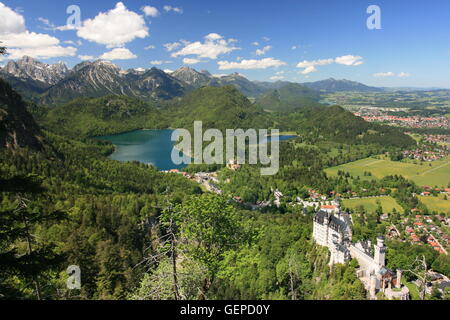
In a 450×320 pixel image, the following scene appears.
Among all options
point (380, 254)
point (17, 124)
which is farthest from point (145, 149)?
point (380, 254)

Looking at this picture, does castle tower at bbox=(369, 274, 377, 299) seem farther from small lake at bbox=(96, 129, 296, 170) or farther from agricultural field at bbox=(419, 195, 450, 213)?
small lake at bbox=(96, 129, 296, 170)

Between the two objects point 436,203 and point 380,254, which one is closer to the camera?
point 380,254

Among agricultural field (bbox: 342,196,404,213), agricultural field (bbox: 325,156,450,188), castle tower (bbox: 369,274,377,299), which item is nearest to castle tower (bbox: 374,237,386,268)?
castle tower (bbox: 369,274,377,299)

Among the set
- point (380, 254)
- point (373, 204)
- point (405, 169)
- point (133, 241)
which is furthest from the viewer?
point (405, 169)

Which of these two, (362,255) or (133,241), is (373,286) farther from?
(133,241)

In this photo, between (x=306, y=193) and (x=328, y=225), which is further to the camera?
(x=306, y=193)

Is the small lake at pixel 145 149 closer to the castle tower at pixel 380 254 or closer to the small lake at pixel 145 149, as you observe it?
the small lake at pixel 145 149
